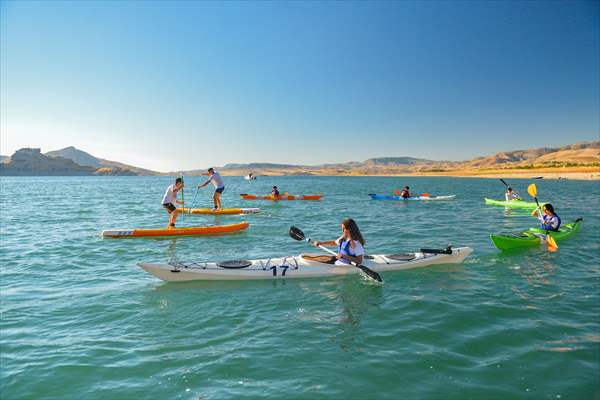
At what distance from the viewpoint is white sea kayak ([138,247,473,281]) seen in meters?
9.18

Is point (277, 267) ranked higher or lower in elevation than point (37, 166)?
lower

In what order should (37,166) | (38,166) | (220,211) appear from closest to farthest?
(220,211)
(37,166)
(38,166)

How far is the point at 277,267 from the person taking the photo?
9586 millimetres

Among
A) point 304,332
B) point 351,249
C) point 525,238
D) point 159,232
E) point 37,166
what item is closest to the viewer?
point 304,332

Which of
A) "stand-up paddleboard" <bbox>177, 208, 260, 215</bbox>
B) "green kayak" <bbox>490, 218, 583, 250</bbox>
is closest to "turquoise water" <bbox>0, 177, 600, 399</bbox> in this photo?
"green kayak" <bbox>490, 218, 583, 250</bbox>

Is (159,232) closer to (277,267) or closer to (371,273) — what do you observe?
(277,267)

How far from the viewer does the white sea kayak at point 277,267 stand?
30.1 ft

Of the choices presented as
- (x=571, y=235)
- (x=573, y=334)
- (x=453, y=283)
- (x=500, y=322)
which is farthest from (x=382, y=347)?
(x=571, y=235)

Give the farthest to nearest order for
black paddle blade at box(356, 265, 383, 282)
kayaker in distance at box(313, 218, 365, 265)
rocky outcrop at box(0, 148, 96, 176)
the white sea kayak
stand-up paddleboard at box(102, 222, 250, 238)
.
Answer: rocky outcrop at box(0, 148, 96, 176)
stand-up paddleboard at box(102, 222, 250, 238)
kayaker in distance at box(313, 218, 365, 265)
the white sea kayak
black paddle blade at box(356, 265, 383, 282)

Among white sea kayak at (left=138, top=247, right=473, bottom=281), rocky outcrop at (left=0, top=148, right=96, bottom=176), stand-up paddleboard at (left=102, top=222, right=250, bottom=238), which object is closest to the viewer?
white sea kayak at (left=138, top=247, right=473, bottom=281)

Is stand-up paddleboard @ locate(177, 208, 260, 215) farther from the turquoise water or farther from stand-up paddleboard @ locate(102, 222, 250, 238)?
the turquoise water

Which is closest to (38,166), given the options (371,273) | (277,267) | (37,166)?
(37,166)

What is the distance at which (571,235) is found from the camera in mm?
14992

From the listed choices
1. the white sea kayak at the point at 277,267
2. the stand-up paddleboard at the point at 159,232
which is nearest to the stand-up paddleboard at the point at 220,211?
the stand-up paddleboard at the point at 159,232
